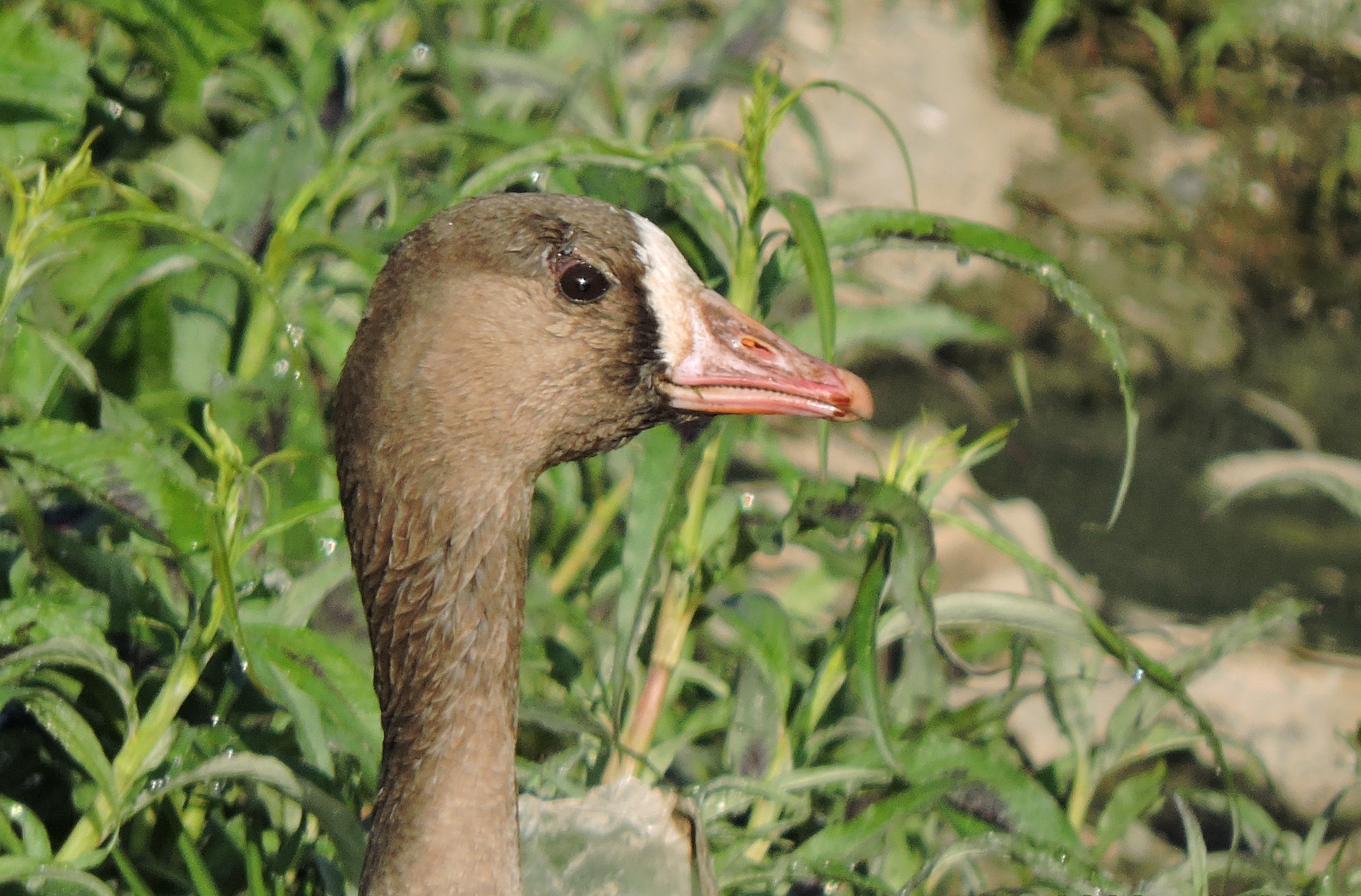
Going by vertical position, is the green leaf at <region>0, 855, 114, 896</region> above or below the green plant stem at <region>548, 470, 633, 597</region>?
above

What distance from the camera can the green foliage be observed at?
6.98 ft

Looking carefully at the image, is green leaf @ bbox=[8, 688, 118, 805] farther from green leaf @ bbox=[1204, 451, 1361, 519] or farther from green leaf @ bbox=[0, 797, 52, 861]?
green leaf @ bbox=[1204, 451, 1361, 519]

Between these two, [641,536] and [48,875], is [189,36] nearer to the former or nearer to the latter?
[641,536]

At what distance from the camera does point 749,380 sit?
6.25ft

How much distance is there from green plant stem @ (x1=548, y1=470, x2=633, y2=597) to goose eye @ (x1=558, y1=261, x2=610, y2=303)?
1096 mm

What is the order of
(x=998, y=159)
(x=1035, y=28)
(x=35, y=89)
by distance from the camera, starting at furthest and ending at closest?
1. (x=1035, y=28)
2. (x=998, y=159)
3. (x=35, y=89)

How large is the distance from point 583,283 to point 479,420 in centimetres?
21

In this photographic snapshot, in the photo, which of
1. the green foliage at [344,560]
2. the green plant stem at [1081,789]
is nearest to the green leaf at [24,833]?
the green foliage at [344,560]

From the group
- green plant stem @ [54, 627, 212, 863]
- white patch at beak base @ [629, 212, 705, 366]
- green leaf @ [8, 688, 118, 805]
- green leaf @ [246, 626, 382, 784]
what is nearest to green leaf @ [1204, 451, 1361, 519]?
white patch at beak base @ [629, 212, 705, 366]

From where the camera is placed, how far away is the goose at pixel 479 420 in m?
1.81

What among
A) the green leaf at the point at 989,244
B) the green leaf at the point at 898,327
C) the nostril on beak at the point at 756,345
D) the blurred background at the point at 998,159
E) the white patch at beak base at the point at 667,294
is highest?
the white patch at beak base at the point at 667,294

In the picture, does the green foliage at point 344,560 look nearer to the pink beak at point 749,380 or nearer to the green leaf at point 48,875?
the green leaf at point 48,875

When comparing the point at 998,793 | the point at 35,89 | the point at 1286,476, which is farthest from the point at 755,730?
the point at 35,89

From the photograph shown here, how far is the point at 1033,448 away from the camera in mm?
5090
